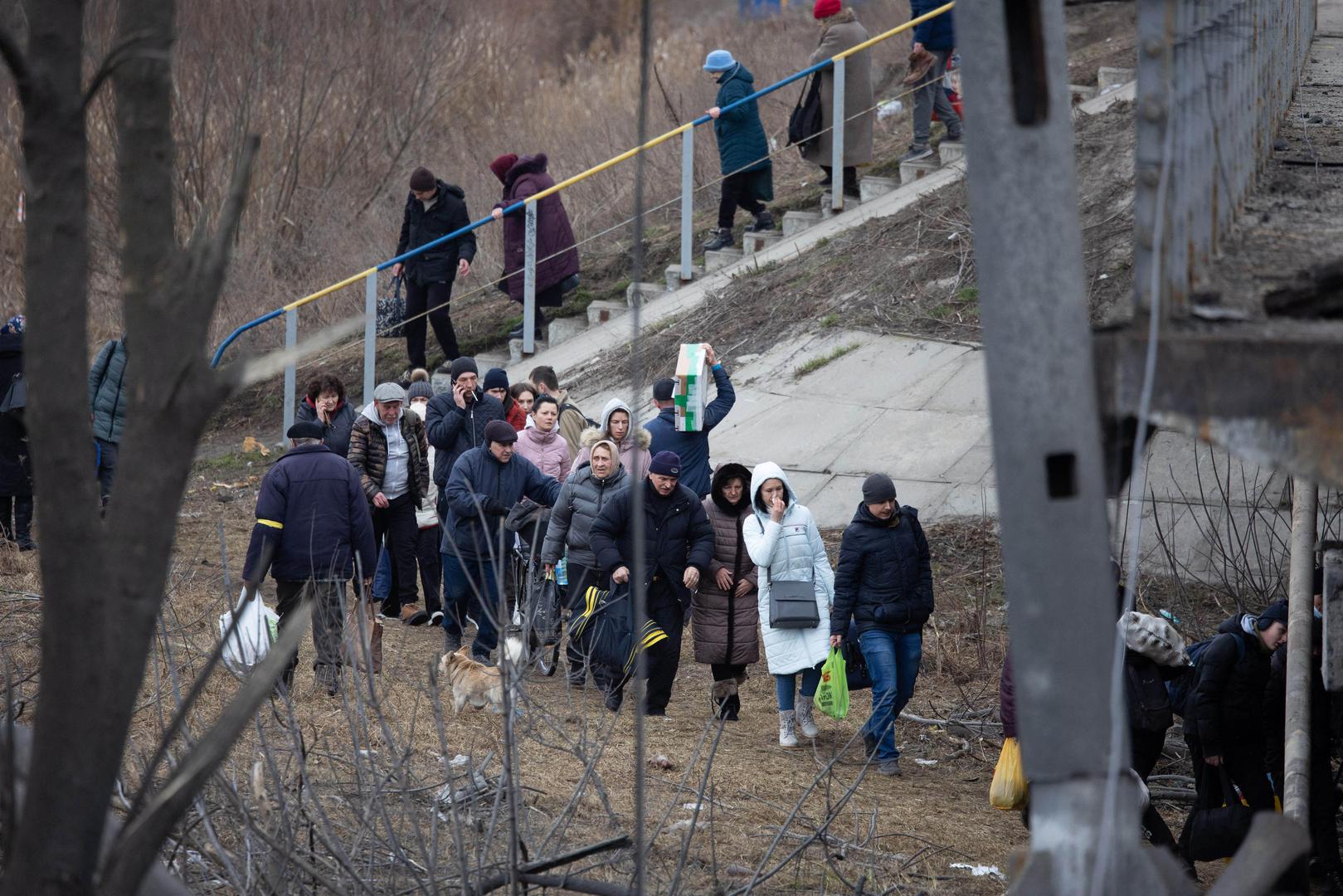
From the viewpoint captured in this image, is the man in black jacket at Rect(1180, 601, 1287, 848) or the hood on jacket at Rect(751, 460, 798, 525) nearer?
the man in black jacket at Rect(1180, 601, 1287, 848)

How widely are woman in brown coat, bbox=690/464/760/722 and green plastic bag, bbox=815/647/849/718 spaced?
55 cm

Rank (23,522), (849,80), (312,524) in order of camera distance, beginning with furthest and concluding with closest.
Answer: (849,80) < (23,522) < (312,524)

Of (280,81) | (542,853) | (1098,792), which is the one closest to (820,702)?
(542,853)

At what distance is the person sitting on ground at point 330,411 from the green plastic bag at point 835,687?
3.77 metres

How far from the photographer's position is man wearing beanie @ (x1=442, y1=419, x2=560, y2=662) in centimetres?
877

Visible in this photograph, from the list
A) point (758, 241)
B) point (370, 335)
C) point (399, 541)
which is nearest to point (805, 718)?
point (399, 541)

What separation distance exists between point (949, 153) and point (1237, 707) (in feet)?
33.2

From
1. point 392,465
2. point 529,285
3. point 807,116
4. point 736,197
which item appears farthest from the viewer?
point 807,116

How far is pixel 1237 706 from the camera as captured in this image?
6.62 metres

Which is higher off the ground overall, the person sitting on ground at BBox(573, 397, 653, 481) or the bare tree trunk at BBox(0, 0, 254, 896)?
the person sitting on ground at BBox(573, 397, 653, 481)

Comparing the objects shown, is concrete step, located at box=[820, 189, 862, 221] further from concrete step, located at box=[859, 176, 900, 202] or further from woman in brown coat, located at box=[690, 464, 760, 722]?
woman in brown coat, located at box=[690, 464, 760, 722]

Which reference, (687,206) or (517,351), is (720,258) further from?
(517,351)

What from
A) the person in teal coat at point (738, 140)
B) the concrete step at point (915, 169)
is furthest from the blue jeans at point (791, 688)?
the concrete step at point (915, 169)

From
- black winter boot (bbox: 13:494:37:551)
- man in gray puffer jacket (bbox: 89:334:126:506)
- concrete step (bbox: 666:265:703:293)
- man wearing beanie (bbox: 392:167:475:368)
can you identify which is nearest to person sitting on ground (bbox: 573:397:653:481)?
man in gray puffer jacket (bbox: 89:334:126:506)
